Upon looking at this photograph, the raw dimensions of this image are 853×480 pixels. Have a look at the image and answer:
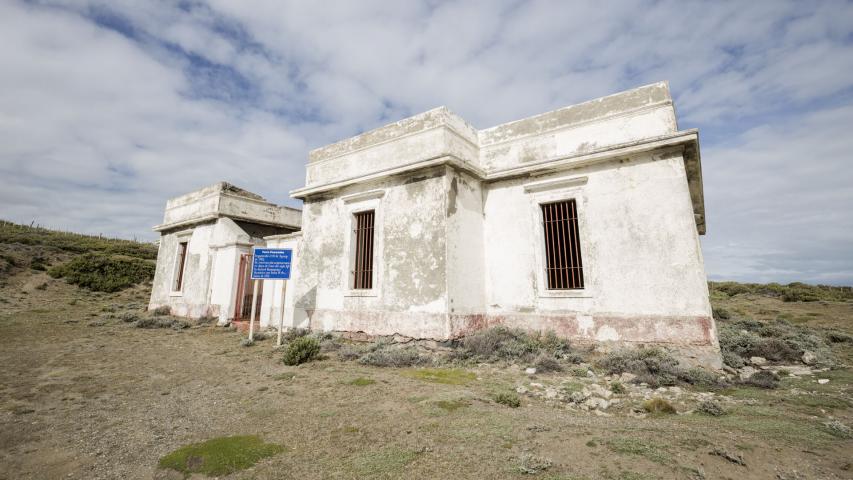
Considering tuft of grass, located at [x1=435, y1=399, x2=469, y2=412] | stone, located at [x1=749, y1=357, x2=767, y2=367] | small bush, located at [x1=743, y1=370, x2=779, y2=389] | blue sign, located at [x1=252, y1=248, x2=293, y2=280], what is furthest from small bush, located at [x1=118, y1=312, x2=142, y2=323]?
stone, located at [x1=749, y1=357, x2=767, y2=367]

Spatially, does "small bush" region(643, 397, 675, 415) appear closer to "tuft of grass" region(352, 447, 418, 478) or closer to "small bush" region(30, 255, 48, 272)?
"tuft of grass" region(352, 447, 418, 478)

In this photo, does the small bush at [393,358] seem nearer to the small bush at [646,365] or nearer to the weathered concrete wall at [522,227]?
the weathered concrete wall at [522,227]

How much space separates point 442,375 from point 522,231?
4.23 metres

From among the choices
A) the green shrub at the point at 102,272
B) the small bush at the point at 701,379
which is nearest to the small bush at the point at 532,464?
the small bush at the point at 701,379

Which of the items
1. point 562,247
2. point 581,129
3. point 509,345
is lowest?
point 509,345

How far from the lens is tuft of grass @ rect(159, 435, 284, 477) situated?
126 inches

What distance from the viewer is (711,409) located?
4500 millimetres

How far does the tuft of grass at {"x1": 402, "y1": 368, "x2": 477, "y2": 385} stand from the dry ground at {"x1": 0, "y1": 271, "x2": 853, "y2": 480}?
24cm

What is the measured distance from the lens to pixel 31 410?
→ 4.74m

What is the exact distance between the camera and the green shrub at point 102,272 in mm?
21406

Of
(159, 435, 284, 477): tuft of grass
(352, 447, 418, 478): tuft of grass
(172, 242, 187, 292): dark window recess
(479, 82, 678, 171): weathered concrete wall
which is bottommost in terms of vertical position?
(159, 435, 284, 477): tuft of grass

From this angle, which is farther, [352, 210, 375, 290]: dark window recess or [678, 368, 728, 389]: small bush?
[352, 210, 375, 290]: dark window recess

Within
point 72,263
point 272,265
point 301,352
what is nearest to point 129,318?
point 272,265

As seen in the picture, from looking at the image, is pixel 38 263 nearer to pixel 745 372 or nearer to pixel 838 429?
pixel 745 372
